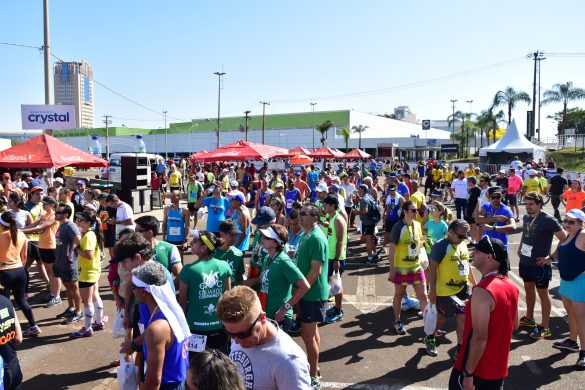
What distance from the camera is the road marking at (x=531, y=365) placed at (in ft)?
16.2

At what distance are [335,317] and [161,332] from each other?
4125 millimetres

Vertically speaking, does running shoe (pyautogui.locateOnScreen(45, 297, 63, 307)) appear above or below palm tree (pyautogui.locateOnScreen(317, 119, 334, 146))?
below

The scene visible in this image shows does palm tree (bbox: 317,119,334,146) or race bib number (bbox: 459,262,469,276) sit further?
palm tree (bbox: 317,119,334,146)

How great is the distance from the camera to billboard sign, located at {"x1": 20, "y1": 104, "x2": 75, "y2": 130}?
44.1 ft

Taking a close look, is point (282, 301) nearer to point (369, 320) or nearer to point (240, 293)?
point (240, 293)

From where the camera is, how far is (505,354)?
10.5ft

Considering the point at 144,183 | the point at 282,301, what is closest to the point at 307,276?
the point at 282,301

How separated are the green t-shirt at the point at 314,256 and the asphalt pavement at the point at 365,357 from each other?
3.20 ft

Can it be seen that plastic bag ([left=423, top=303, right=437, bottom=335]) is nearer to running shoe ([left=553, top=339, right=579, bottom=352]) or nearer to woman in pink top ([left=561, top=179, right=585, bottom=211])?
running shoe ([left=553, top=339, right=579, bottom=352])

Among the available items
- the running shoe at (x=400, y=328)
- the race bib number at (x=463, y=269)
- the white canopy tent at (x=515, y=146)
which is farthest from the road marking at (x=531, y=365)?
the white canopy tent at (x=515, y=146)

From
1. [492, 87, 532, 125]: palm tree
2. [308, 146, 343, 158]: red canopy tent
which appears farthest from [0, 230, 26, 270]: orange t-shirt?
[492, 87, 532, 125]: palm tree

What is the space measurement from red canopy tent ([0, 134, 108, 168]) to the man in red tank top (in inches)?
408

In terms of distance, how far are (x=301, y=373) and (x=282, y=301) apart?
184 centimetres

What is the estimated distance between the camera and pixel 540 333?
5871 millimetres
